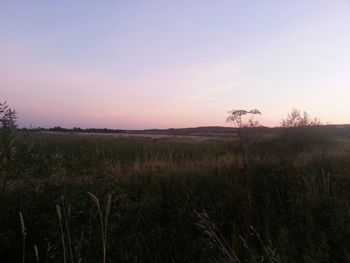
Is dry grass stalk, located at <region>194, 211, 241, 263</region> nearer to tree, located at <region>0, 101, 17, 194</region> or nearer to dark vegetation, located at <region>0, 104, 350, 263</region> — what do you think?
dark vegetation, located at <region>0, 104, 350, 263</region>

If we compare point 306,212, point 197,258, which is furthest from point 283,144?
point 197,258

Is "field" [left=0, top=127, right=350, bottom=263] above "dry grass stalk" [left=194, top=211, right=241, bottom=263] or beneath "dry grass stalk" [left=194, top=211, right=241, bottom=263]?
beneath

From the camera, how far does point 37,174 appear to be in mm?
9570

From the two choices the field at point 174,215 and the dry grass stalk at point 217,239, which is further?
the field at point 174,215

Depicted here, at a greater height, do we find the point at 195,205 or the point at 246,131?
the point at 246,131

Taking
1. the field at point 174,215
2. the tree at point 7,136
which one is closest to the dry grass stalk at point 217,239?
the field at point 174,215

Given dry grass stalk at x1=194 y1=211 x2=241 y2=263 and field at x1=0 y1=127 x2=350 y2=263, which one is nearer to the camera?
dry grass stalk at x1=194 y1=211 x2=241 y2=263

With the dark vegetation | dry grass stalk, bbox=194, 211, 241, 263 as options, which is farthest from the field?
dry grass stalk, bbox=194, 211, 241, 263

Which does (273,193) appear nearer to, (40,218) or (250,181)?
(250,181)

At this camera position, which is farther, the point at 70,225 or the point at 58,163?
the point at 58,163

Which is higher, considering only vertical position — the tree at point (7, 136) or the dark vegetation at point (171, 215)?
the tree at point (7, 136)

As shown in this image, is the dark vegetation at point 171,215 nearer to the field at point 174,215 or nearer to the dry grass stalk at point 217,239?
the field at point 174,215

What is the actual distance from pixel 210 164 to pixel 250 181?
2814mm

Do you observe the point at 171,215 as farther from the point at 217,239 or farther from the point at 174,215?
the point at 217,239
